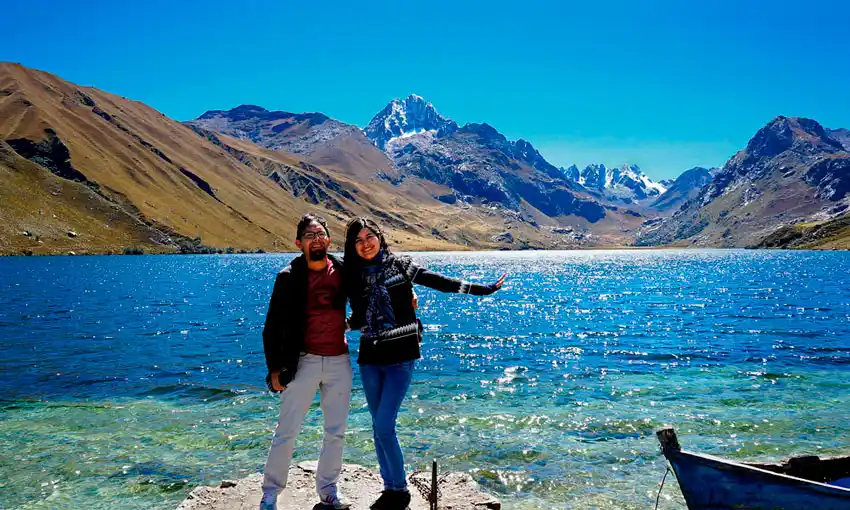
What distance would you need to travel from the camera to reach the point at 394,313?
8.34 m

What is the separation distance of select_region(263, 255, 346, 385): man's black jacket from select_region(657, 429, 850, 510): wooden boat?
5.43 meters

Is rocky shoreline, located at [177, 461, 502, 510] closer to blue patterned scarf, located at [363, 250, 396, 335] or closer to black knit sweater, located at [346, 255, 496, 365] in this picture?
black knit sweater, located at [346, 255, 496, 365]

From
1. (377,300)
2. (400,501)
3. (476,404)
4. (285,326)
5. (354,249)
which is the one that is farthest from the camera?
(476,404)

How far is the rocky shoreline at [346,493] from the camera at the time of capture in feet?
30.1

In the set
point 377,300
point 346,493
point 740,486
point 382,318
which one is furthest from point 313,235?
point 740,486

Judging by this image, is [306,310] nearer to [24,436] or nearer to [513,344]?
[24,436]

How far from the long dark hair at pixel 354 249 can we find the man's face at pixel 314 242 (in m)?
0.38

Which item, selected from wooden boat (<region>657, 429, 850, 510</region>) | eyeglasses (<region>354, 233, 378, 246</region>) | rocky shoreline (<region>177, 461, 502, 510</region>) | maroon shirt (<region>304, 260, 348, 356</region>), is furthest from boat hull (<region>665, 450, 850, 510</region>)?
eyeglasses (<region>354, 233, 378, 246</region>)

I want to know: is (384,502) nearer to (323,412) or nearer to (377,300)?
(323,412)

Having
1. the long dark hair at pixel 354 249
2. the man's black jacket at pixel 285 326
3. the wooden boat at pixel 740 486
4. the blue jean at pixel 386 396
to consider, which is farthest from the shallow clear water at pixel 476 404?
the long dark hair at pixel 354 249

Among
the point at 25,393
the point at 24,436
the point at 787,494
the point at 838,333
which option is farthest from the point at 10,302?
the point at 838,333

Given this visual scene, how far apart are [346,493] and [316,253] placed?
14.8ft

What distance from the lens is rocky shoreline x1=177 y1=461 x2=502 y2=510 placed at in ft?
30.1

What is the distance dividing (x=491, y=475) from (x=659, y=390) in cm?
1249
